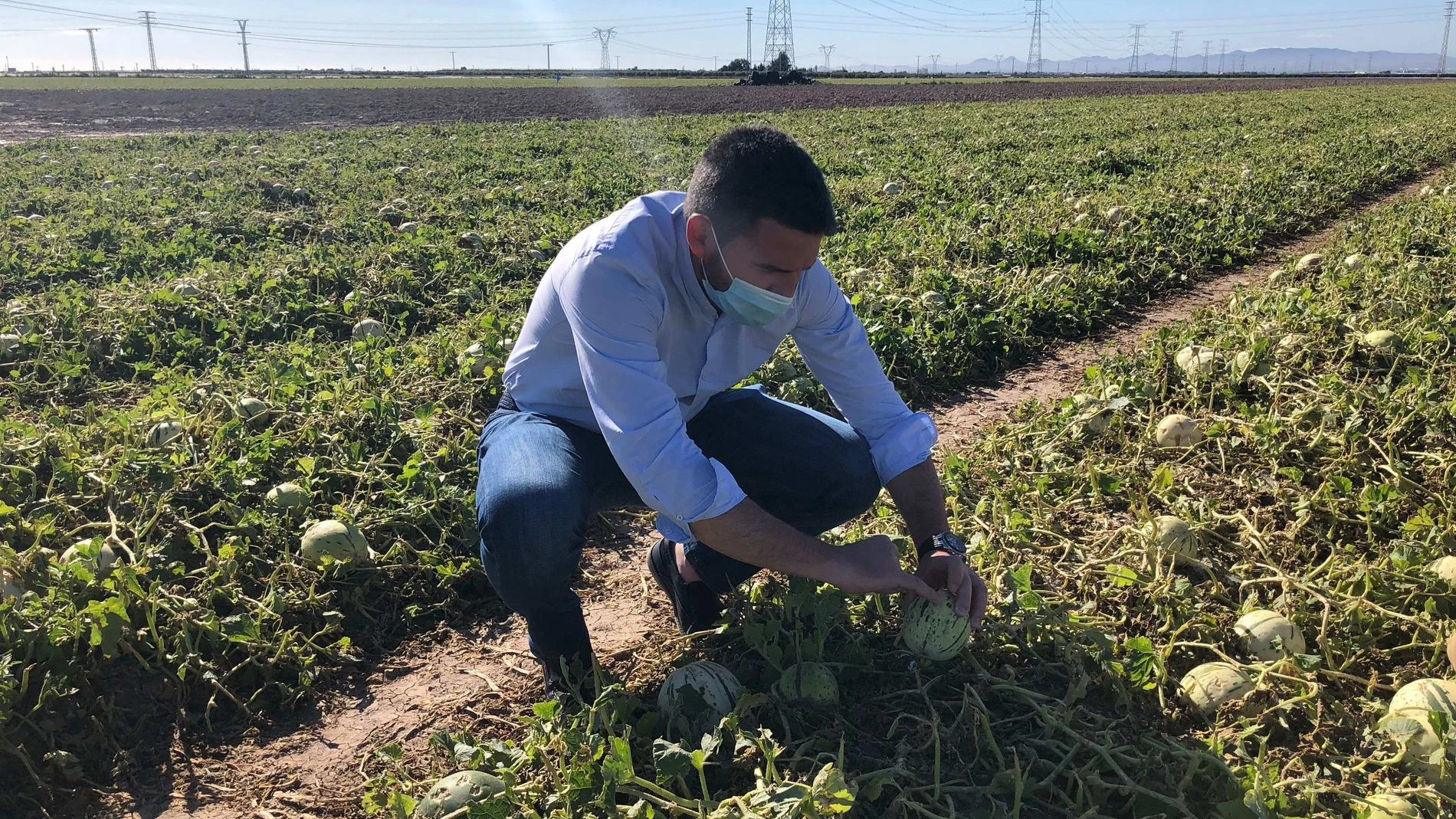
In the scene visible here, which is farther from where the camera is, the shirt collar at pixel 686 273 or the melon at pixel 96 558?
the melon at pixel 96 558

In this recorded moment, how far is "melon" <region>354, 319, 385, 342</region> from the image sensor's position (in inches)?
211

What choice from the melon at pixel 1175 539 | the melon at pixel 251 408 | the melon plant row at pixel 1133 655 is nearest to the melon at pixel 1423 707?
the melon plant row at pixel 1133 655

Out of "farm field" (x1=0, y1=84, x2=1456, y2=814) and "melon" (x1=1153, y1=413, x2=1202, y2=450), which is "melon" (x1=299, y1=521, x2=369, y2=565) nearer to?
"farm field" (x1=0, y1=84, x2=1456, y2=814)

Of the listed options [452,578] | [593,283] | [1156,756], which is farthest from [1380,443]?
[452,578]

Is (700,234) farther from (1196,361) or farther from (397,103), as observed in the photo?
(397,103)

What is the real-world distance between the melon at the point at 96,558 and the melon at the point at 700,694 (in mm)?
1886

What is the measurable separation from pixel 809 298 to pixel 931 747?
130 cm

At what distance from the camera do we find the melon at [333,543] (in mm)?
3162

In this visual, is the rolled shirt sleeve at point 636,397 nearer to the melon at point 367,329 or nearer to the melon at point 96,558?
the melon at point 96,558

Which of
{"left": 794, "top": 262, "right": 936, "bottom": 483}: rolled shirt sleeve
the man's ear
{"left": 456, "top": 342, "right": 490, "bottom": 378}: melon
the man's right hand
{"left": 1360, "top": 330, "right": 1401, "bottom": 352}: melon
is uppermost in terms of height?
the man's ear

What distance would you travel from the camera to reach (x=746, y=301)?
8.25 ft

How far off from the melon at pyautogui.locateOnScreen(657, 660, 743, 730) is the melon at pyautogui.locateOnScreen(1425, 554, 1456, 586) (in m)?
2.10

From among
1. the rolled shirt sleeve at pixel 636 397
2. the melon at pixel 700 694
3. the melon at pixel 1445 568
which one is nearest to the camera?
the rolled shirt sleeve at pixel 636 397

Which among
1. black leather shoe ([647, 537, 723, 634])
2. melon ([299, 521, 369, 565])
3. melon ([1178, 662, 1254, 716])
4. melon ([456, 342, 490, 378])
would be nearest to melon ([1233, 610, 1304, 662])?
melon ([1178, 662, 1254, 716])
